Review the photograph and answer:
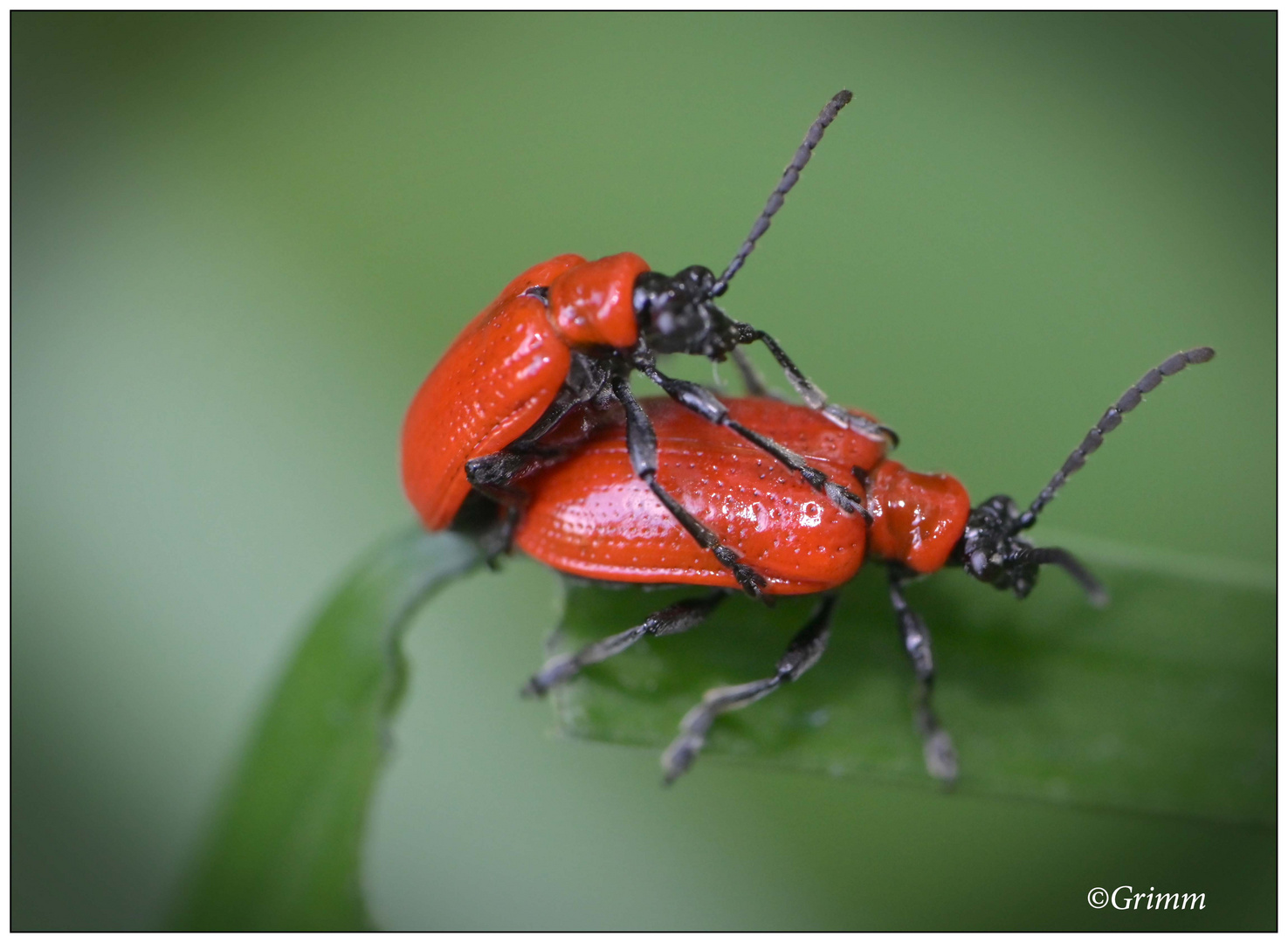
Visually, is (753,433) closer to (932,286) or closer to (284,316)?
(932,286)

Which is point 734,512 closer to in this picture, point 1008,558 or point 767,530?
point 767,530

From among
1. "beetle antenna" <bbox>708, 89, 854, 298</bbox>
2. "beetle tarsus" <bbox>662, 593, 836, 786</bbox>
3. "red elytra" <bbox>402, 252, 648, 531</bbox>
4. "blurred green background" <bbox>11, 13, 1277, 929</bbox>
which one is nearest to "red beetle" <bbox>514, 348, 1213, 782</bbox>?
"beetle tarsus" <bbox>662, 593, 836, 786</bbox>

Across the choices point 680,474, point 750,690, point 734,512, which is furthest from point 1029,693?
point 680,474

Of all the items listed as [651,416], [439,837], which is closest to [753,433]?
[651,416]

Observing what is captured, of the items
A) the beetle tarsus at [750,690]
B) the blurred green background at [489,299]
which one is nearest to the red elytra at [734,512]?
the beetle tarsus at [750,690]

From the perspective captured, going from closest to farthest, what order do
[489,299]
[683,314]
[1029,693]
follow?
[683,314]
[1029,693]
[489,299]

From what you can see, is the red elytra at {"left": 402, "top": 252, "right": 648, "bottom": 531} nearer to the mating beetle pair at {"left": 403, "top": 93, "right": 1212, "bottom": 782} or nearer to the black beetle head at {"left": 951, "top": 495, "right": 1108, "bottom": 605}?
the mating beetle pair at {"left": 403, "top": 93, "right": 1212, "bottom": 782}
